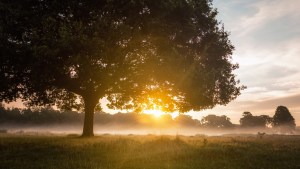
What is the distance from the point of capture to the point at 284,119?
522ft

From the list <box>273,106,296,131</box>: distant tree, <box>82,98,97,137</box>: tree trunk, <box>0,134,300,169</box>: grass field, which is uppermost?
<box>273,106,296,131</box>: distant tree

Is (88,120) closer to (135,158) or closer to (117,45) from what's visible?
(117,45)

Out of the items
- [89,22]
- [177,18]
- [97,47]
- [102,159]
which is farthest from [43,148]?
[177,18]

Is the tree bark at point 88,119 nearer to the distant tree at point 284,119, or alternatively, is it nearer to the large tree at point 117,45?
the large tree at point 117,45

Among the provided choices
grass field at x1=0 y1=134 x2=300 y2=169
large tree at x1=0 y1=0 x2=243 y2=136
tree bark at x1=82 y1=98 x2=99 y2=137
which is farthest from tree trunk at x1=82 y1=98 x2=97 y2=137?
grass field at x1=0 y1=134 x2=300 y2=169

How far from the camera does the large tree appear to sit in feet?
85.4

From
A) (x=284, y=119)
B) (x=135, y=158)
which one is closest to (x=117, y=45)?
(x=135, y=158)

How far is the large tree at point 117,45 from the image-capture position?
26.0m

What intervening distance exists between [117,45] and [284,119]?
15191cm

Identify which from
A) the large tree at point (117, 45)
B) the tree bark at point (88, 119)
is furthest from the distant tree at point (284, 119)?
the tree bark at point (88, 119)

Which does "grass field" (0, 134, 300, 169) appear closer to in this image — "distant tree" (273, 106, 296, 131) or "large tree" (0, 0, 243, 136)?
"large tree" (0, 0, 243, 136)

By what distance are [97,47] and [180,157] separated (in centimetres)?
1147

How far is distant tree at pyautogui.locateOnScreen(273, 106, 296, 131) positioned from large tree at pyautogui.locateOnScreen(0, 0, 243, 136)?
13929 centimetres

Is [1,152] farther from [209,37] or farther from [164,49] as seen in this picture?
[209,37]
